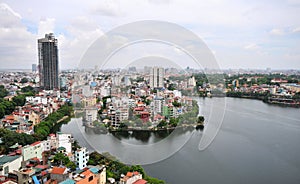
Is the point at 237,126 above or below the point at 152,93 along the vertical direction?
below

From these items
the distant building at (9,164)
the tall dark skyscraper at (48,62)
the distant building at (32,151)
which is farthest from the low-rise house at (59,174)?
the tall dark skyscraper at (48,62)

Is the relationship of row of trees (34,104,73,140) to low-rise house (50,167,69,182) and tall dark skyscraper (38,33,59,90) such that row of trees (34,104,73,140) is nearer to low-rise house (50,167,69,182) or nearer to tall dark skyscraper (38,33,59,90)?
low-rise house (50,167,69,182)

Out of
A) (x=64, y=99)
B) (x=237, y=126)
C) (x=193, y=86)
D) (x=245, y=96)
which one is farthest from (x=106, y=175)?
(x=245, y=96)

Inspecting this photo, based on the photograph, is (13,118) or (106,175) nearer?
(106,175)

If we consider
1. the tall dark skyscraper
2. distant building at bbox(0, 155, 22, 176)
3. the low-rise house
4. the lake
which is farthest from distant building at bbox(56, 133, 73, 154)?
the tall dark skyscraper

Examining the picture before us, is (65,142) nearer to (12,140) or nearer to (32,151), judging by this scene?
(32,151)

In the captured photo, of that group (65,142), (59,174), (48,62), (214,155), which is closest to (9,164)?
(59,174)

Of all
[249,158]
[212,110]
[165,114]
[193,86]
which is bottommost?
[249,158]

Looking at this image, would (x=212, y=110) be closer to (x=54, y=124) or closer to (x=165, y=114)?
(x=165, y=114)
